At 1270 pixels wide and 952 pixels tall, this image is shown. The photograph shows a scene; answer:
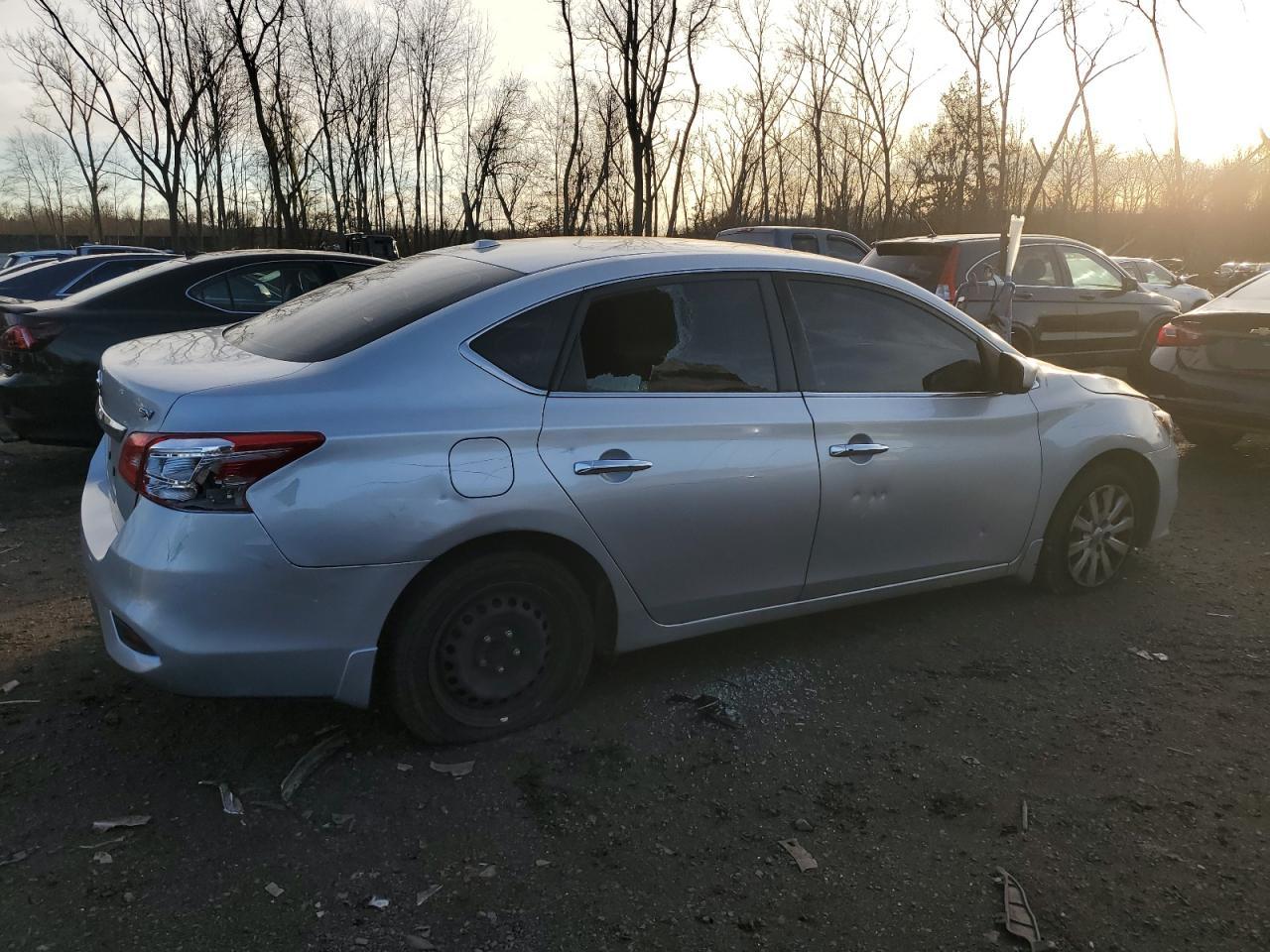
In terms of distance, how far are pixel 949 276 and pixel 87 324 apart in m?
7.88

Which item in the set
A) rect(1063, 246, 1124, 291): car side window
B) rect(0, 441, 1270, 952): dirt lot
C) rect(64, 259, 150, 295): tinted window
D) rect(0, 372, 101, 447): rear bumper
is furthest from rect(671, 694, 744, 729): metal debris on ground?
rect(64, 259, 150, 295): tinted window

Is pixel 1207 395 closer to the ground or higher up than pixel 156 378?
closer to the ground

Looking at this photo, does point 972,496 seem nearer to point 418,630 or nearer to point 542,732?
point 542,732

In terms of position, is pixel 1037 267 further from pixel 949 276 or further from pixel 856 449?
pixel 856 449

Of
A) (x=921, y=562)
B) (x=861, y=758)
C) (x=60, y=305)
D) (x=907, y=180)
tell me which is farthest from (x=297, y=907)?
(x=907, y=180)

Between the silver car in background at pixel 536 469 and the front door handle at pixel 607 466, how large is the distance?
1 cm

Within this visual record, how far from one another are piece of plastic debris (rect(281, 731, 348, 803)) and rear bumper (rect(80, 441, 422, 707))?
0.31 meters

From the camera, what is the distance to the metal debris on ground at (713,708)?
3.54 meters

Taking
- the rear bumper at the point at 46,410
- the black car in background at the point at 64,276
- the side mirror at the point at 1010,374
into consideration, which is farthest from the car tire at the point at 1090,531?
Answer: the black car in background at the point at 64,276

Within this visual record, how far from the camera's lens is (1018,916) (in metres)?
2.55

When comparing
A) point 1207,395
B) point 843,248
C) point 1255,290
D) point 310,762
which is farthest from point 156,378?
point 843,248

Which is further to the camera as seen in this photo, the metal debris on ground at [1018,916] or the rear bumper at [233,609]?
the rear bumper at [233,609]

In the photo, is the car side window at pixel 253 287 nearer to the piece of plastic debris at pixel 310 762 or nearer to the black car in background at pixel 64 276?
the piece of plastic debris at pixel 310 762

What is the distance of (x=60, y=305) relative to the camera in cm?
679
